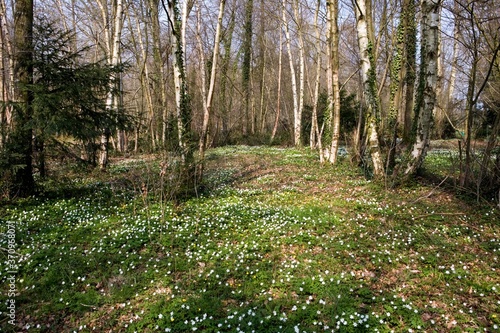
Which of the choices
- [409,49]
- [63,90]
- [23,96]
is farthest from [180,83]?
[409,49]

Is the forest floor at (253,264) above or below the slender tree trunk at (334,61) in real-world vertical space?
below

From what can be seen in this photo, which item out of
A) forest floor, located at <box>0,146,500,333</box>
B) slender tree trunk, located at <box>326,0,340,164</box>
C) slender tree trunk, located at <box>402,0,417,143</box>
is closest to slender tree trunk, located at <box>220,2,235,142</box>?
slender tree trunk, located at <box>402,0,417,143</box>

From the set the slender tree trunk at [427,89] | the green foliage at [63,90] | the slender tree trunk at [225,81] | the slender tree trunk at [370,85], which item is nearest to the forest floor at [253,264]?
the slender tree trunk at [427,89]

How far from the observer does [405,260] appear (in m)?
5.16

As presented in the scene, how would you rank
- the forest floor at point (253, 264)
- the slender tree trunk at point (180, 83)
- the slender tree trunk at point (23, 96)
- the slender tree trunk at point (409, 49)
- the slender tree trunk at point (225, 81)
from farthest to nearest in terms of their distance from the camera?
the slender tree trunk at point (225, 81)
the slender tree trunk at point (409, 49)
the slender tree trunk at point (180, 83)
the slender tree trunk at point (23, 96)
the forest floor at point (253, 264)

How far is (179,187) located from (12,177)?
426 cm

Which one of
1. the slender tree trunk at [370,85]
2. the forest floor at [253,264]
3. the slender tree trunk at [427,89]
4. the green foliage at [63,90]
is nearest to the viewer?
the forest floor at [253,264]

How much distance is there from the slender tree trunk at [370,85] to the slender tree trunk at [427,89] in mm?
912

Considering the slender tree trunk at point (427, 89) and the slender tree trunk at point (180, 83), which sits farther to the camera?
the slender tree trunk at point (180, 83)

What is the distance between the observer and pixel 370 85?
9.27 meters

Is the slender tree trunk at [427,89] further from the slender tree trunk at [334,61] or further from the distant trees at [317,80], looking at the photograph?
the slender tree trunk at [334,61]

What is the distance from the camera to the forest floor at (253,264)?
162 inches

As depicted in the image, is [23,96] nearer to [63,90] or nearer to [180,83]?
[63,90]

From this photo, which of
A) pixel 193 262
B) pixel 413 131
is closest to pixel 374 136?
pixel 413 131
